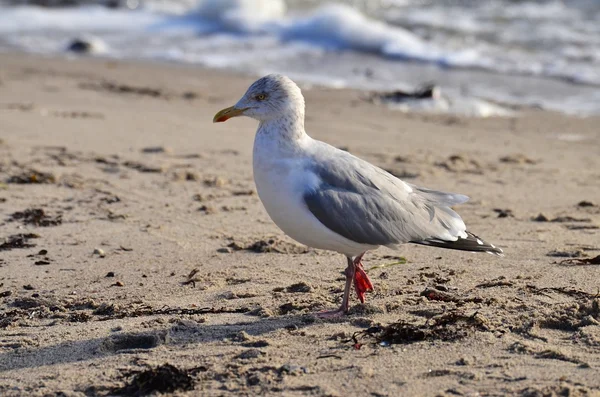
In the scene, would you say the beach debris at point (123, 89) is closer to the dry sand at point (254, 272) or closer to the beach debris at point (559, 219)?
the dry sand at point (254, 272)

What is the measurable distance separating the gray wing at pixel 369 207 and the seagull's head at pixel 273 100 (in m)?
0.30

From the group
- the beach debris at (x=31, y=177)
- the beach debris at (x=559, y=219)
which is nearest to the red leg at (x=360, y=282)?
the beach debris at (x=559, y=219)

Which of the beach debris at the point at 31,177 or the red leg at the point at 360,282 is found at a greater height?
the beach debris at the point at 31,177

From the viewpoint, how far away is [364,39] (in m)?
16.0

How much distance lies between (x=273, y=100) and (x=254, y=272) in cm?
125

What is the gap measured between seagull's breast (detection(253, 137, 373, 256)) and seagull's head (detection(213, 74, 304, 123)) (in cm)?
19

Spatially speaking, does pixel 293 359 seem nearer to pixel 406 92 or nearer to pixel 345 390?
pixel 345 390

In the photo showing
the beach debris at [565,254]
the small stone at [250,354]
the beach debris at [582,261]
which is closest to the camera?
the small stone at [250,354]

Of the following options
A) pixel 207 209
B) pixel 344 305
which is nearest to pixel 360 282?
pixel 344 305

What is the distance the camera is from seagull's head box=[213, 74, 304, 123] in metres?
5.08

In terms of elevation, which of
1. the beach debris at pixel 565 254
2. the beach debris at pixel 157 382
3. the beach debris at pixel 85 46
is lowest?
the beach debris at pixel 157 382

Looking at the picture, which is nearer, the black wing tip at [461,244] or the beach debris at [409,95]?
the black wing tip at [461,244]

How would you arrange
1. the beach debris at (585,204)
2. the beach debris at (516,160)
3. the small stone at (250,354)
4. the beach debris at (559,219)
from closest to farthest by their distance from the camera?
the small stone at (250,354), the beach debris at (559,219), the beach debris at (585,204), the beach debris at (516,160)

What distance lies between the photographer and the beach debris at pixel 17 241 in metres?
Answer: 6.24
